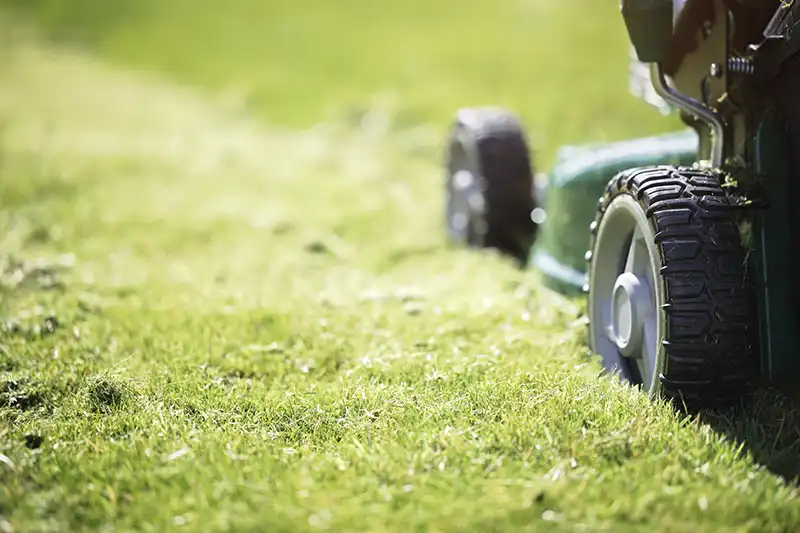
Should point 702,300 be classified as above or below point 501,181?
below

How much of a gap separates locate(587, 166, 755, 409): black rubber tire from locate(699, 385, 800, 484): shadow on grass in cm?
5

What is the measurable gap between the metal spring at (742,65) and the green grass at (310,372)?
2.84 ft

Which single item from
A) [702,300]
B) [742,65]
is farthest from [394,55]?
[702,300]

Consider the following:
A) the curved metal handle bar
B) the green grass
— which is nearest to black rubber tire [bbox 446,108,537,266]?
the green grass

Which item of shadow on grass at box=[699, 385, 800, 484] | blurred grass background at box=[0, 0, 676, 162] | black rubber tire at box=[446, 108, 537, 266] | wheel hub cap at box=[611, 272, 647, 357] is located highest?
blurred grass background at box=[0, 0, 676, 162]

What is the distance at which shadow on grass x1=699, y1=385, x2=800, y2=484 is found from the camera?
2105 mm

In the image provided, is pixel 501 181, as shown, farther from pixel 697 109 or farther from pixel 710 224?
pixel 710 224

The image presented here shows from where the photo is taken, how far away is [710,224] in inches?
91.9

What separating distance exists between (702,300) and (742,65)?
2.28ft

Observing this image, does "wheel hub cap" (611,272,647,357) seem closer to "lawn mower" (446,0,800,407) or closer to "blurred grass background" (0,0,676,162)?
"lawn mower" (446,0,800,407)

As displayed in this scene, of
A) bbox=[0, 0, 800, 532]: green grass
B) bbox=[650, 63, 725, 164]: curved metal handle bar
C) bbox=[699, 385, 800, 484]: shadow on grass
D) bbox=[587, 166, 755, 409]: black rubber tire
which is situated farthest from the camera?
bbox=[650, 63, 725, 164]: curved metal handle bar

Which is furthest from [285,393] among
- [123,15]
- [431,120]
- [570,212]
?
[123,15]

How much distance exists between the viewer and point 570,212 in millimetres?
4027

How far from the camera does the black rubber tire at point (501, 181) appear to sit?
4.72m
